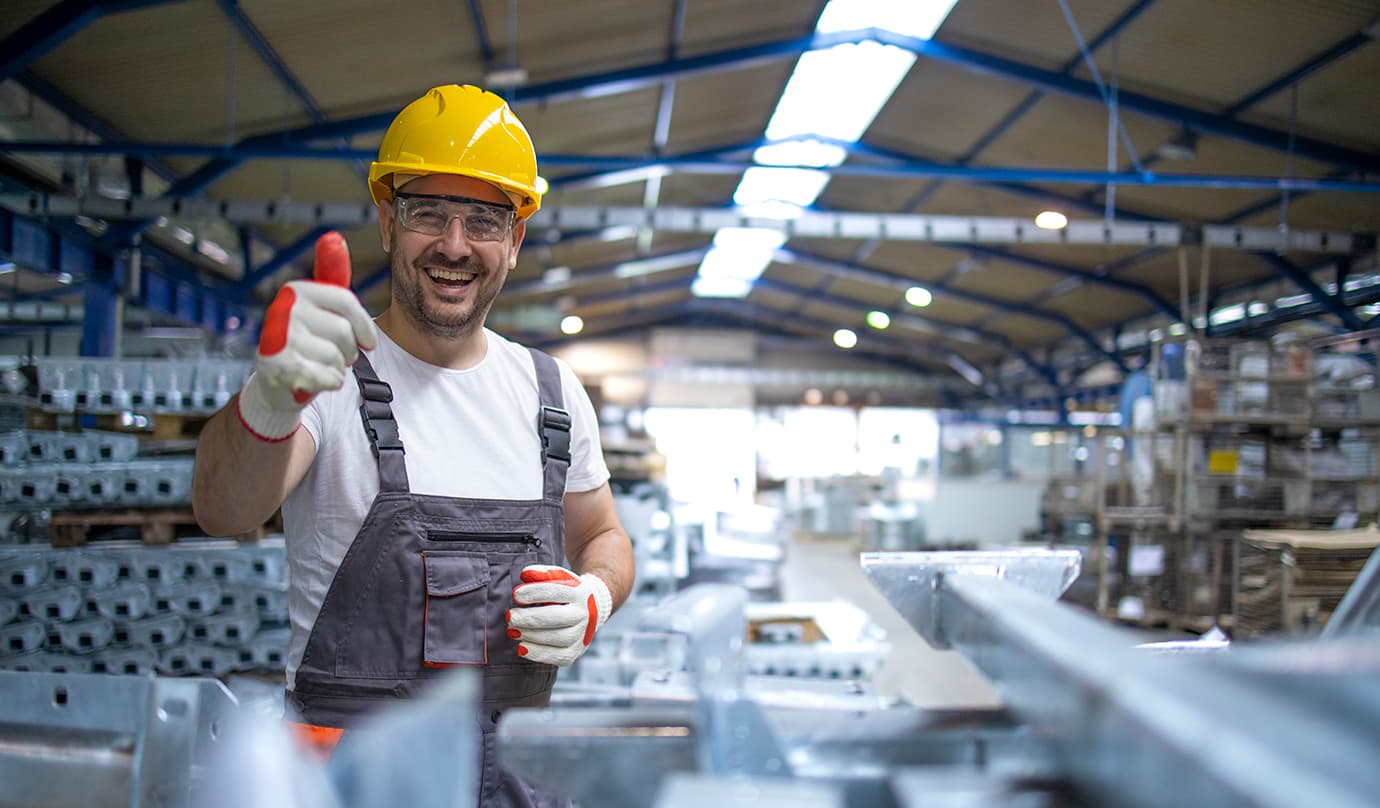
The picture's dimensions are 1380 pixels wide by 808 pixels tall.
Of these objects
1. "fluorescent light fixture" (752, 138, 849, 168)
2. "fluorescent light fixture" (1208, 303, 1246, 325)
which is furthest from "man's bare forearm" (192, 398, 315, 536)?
"fluorescent light fixture" (1208, 303, 1246, 325)

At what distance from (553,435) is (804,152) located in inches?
384

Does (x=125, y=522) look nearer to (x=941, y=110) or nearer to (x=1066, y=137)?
(x=941, y=110)

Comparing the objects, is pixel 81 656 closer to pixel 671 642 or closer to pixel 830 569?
pixel 671 642

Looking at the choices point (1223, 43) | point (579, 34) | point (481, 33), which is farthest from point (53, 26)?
point (1223, 43)

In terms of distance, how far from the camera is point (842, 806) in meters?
0.80

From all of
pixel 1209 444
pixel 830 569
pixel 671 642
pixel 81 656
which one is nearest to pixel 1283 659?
pixel 671 642

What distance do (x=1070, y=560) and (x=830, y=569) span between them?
12.3 m

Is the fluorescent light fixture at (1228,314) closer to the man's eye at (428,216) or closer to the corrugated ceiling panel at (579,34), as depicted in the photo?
the corrugated ceiling panel at (579,34)

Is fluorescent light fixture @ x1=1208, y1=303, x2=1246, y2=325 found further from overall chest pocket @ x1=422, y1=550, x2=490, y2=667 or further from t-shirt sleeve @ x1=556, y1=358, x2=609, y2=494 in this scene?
overall chest pocket @ x1=422, y1=550, x2=490, y2=667

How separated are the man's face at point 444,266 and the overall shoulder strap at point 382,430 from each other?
0.18 m

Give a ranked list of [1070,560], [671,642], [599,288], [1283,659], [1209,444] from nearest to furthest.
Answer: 1. [1283,659]
2. [1070,560]
3. [671,642]
4. [1209,444]
5. [599,288]

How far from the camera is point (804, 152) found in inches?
431

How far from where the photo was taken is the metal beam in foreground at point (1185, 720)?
427 mm

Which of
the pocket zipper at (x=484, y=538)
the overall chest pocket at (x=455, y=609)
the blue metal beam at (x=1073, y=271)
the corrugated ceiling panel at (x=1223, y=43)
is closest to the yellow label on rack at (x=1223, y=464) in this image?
the corrugated ceiling panel at (x=1223, y=43)
